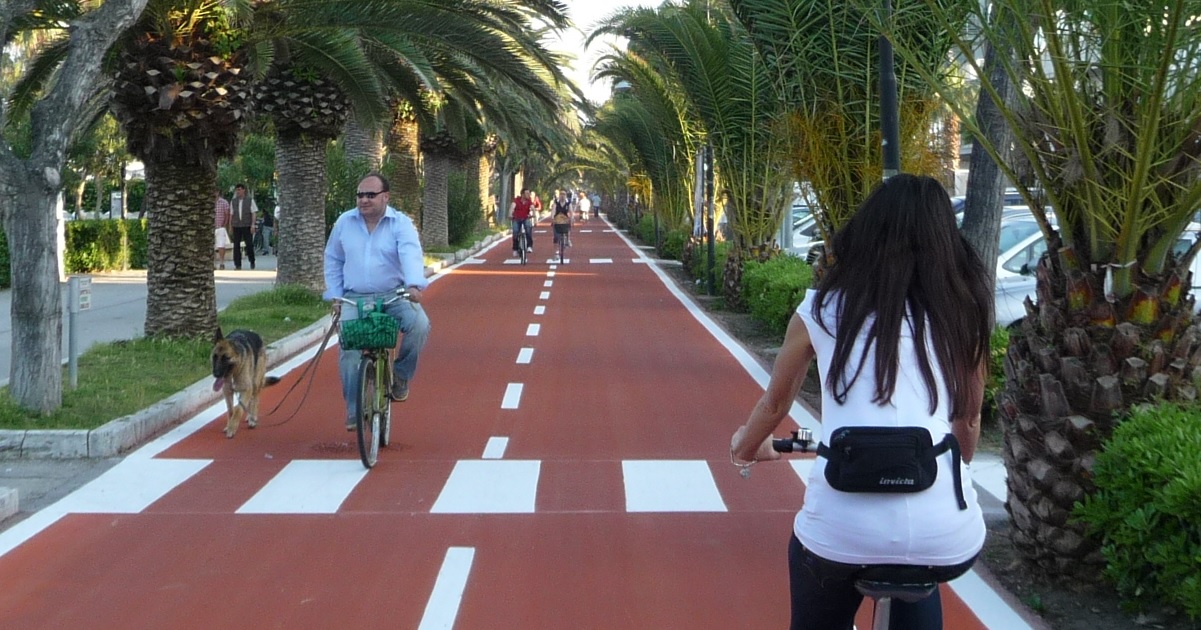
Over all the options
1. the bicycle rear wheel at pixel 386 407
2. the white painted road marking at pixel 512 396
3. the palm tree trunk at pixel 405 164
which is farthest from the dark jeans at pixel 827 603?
the palm tree trunk at pixel 405 164

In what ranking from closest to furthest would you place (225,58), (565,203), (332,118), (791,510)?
(791,510), (225,58), (332,118), (565,203)

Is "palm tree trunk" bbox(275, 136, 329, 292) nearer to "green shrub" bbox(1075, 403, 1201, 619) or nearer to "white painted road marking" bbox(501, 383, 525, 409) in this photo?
"white painted road marking" bbox(501, 383, 525, 409)

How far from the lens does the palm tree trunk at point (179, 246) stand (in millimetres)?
13906

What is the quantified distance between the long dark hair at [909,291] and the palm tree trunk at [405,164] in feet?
97.3

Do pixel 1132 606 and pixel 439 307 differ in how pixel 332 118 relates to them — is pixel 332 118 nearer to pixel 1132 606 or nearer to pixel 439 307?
pixel 439 307

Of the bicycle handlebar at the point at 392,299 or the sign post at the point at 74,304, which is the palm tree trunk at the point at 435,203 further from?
the bicycle handlebar at the point at 392,299

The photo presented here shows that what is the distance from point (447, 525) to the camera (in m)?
7.18

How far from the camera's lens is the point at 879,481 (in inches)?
116

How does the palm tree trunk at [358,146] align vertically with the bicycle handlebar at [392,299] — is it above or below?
above

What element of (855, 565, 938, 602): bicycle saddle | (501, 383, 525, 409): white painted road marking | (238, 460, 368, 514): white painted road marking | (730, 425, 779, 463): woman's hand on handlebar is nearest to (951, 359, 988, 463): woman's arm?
(855, 565, 938, 602): bicycle saddle

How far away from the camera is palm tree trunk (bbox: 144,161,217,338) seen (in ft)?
45.6

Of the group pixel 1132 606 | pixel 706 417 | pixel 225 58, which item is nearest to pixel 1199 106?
pixel 1132 606

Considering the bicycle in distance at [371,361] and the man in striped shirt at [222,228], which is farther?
the man in striped shirt at [222,228]

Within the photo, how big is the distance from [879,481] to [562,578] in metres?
3.41
